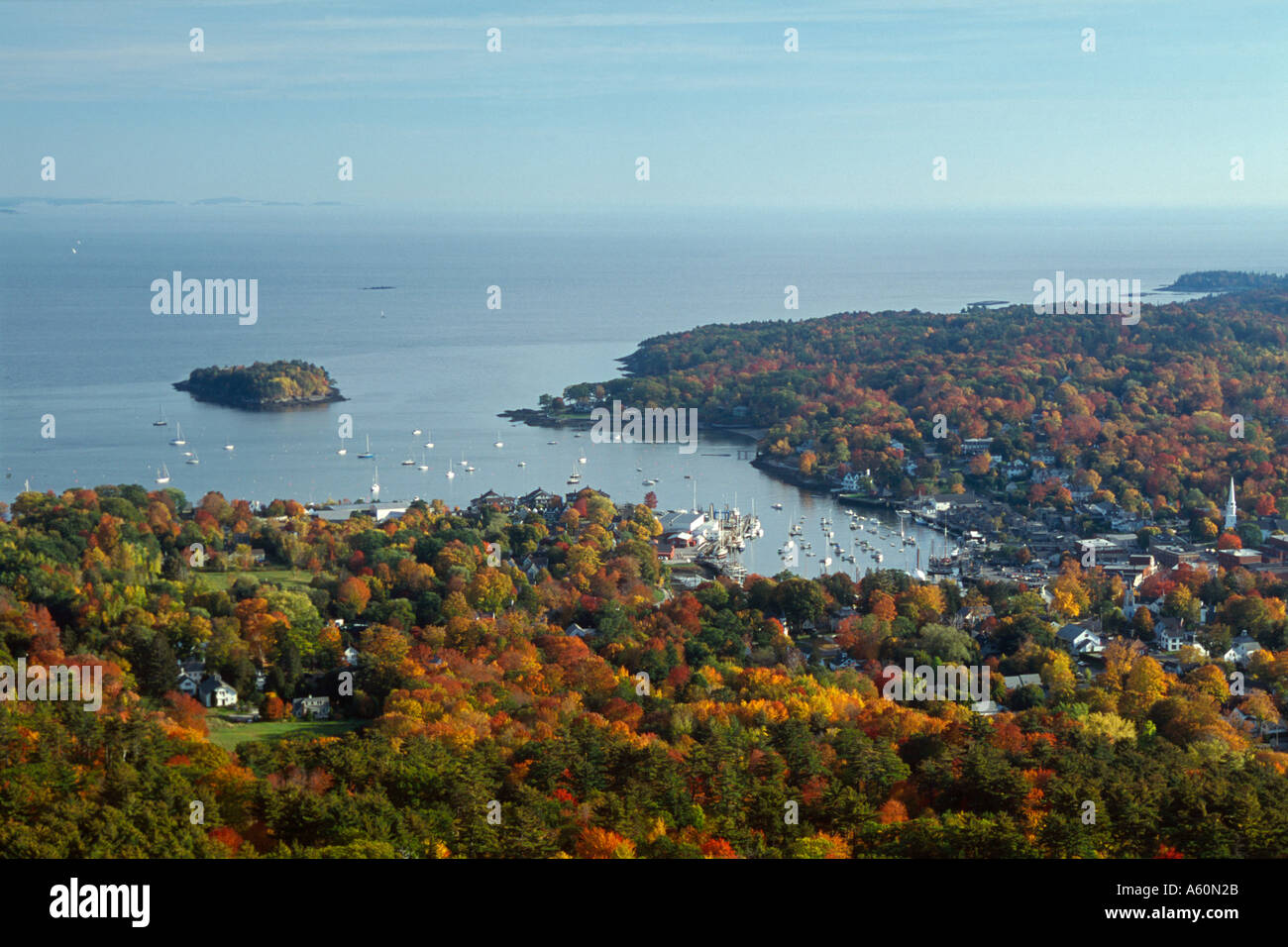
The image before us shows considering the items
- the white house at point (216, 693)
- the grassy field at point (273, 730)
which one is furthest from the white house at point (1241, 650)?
the white house at point (216, 693)

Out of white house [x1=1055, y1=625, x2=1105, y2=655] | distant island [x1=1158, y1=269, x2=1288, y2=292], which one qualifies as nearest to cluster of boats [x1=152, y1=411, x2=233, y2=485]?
white house [x1=1055, y1=625, x2=1105, y2=655]

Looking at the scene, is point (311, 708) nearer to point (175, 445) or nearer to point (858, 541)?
point (858, 541)

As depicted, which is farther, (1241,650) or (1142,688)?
(1241,650)

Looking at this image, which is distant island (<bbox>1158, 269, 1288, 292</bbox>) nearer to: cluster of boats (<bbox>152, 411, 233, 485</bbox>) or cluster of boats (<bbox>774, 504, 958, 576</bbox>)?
cluster of boats (<bbox>774, 504, 958, 576</bbox>)

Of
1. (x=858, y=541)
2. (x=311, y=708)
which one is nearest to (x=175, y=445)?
(x=858, y=541)

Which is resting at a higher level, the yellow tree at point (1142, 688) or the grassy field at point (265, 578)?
the grassy field at point (265, 578)

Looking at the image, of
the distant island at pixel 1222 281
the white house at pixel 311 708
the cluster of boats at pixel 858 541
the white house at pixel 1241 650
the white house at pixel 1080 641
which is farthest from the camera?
the distant island at pixel 1222 281

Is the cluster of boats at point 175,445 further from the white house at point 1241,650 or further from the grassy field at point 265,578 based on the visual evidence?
the white house at point 1241,650
